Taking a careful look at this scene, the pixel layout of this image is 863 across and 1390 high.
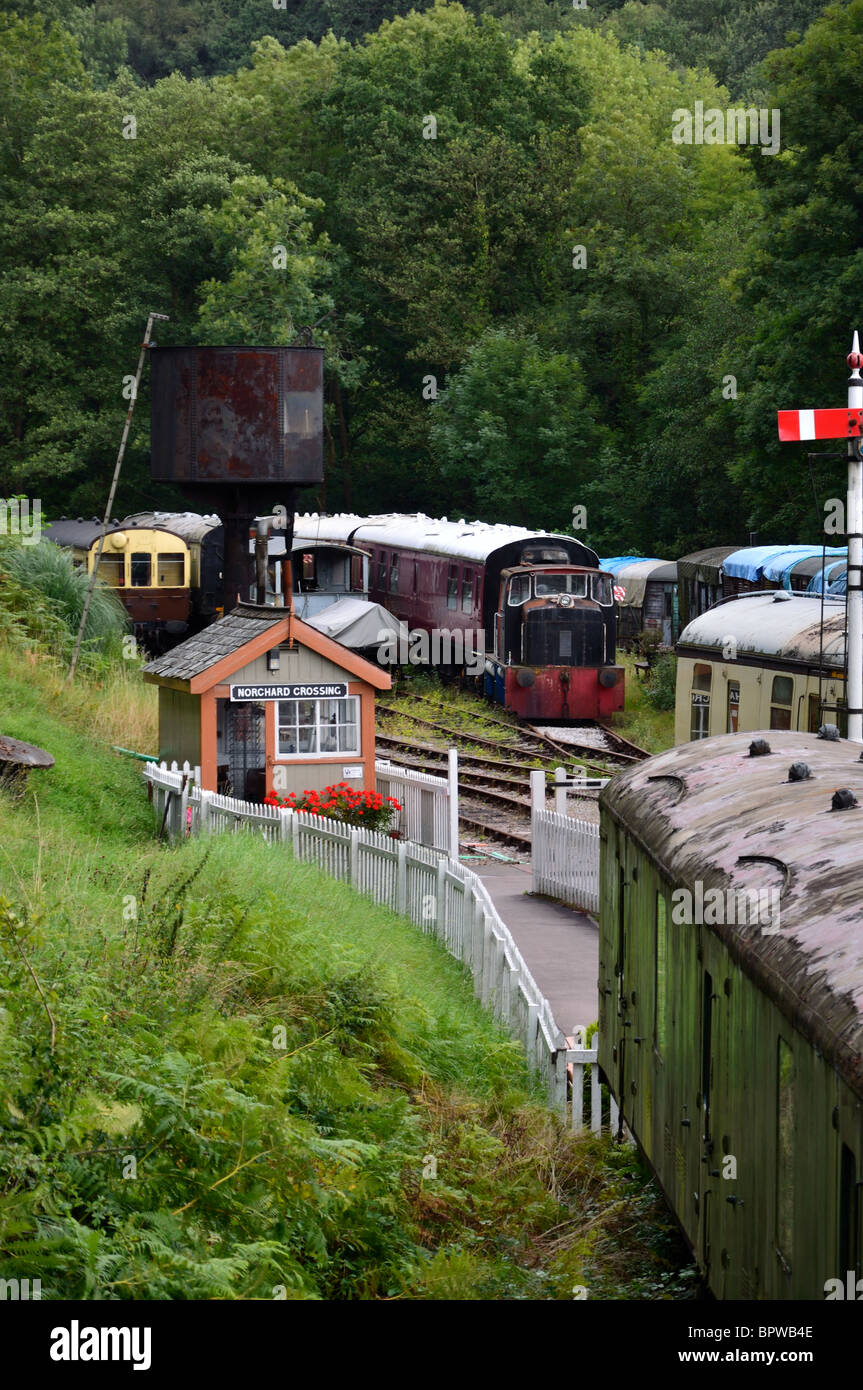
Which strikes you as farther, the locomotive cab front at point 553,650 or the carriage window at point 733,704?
the locomotive cab front at point 553,650

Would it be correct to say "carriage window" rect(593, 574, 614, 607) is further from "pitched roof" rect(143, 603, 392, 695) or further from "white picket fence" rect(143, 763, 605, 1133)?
"white picket fence" rect(143, 763, 605, 1133)

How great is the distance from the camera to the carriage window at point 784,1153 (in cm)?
547

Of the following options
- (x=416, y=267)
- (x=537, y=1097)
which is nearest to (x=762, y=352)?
(x=416, y=267)

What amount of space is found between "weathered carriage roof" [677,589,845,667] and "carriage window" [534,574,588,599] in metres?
10.0

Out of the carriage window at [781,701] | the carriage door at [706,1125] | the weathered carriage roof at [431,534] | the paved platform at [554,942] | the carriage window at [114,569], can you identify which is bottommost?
the paved platform at [554,942]

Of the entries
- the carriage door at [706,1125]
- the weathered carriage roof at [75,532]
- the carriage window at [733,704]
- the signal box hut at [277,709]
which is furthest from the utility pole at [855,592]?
the weathered carriage roof at [75,532]

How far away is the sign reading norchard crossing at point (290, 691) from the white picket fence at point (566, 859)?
8.79ft

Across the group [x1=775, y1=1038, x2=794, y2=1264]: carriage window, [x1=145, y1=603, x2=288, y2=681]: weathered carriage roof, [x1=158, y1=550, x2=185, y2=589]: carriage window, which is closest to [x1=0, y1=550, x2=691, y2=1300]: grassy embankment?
[x1=775, y1=1038, x2=794, y2=1264]: carriage window

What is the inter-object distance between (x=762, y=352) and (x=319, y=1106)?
3173 cm

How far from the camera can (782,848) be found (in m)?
6.74

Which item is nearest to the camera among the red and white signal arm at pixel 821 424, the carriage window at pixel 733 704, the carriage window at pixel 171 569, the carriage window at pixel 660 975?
the carriage window at pixel 660 975

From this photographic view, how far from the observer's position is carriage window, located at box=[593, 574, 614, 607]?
1260 inches

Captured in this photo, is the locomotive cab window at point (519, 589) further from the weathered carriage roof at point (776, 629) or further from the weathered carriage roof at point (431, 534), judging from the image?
the weathered carriage roof at point (776, 629)
